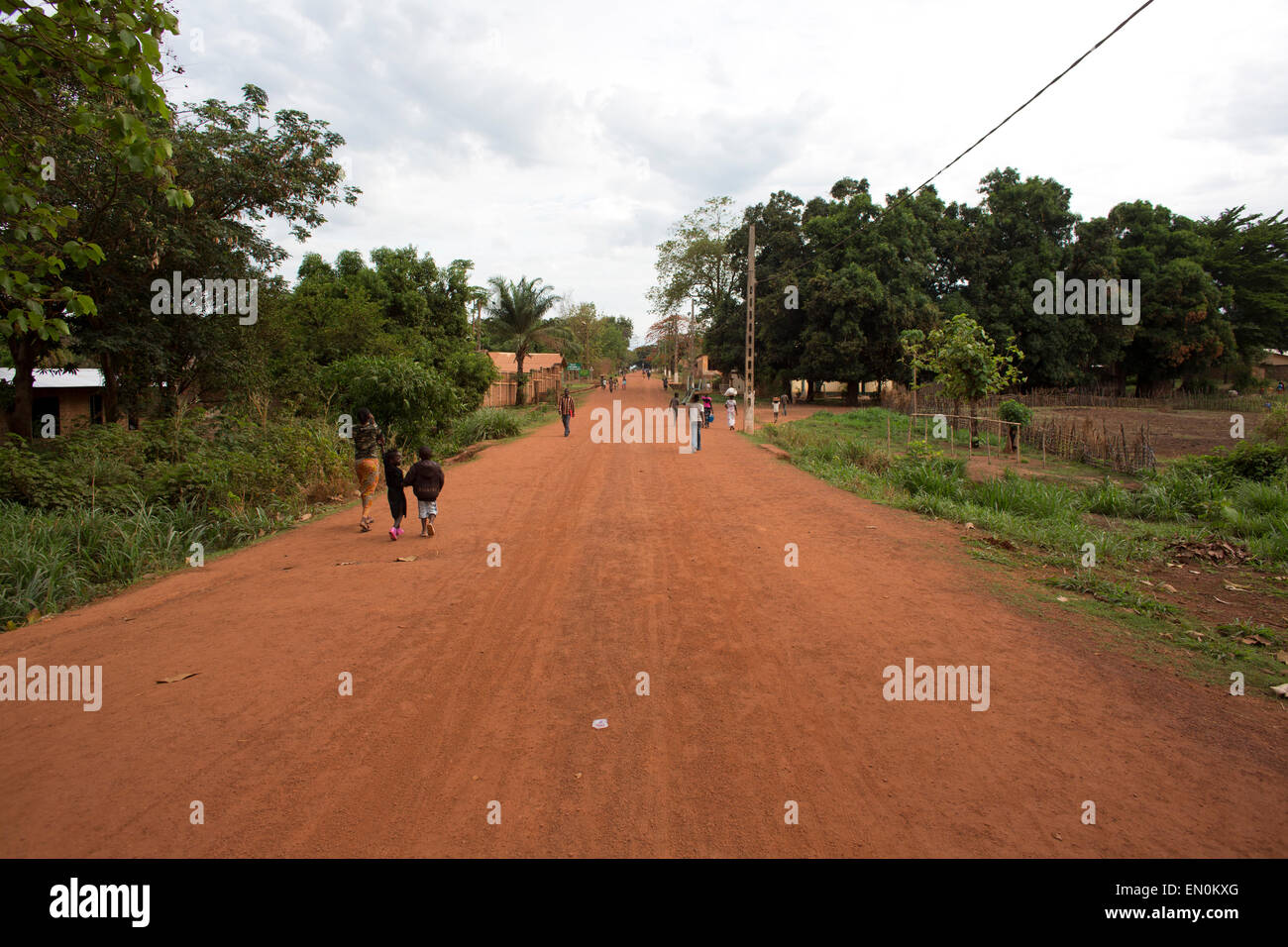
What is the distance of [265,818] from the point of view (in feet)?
10.2

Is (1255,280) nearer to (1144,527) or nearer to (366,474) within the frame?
(1144,527)

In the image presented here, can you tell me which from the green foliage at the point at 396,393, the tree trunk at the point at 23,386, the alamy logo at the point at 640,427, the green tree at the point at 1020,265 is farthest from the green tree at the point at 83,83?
the green tree at the point at 1020,265

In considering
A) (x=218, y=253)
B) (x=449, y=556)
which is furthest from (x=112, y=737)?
(x=218, y=253)

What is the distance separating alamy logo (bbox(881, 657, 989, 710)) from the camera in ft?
14.7

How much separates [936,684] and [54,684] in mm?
6381

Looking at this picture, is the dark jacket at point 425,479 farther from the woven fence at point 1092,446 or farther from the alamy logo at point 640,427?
the woven fence at point 1092,446

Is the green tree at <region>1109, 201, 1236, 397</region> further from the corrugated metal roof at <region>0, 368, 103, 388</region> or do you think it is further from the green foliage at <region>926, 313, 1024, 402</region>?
the corrugated metal roof at <region>0, 368, 103, 388</region>

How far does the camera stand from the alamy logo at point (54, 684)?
4484 mm

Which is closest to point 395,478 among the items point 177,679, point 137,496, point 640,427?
point 137,496

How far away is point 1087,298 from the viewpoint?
134ft

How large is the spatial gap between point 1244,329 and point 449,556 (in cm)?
6211

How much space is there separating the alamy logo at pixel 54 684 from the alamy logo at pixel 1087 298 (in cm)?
4629
